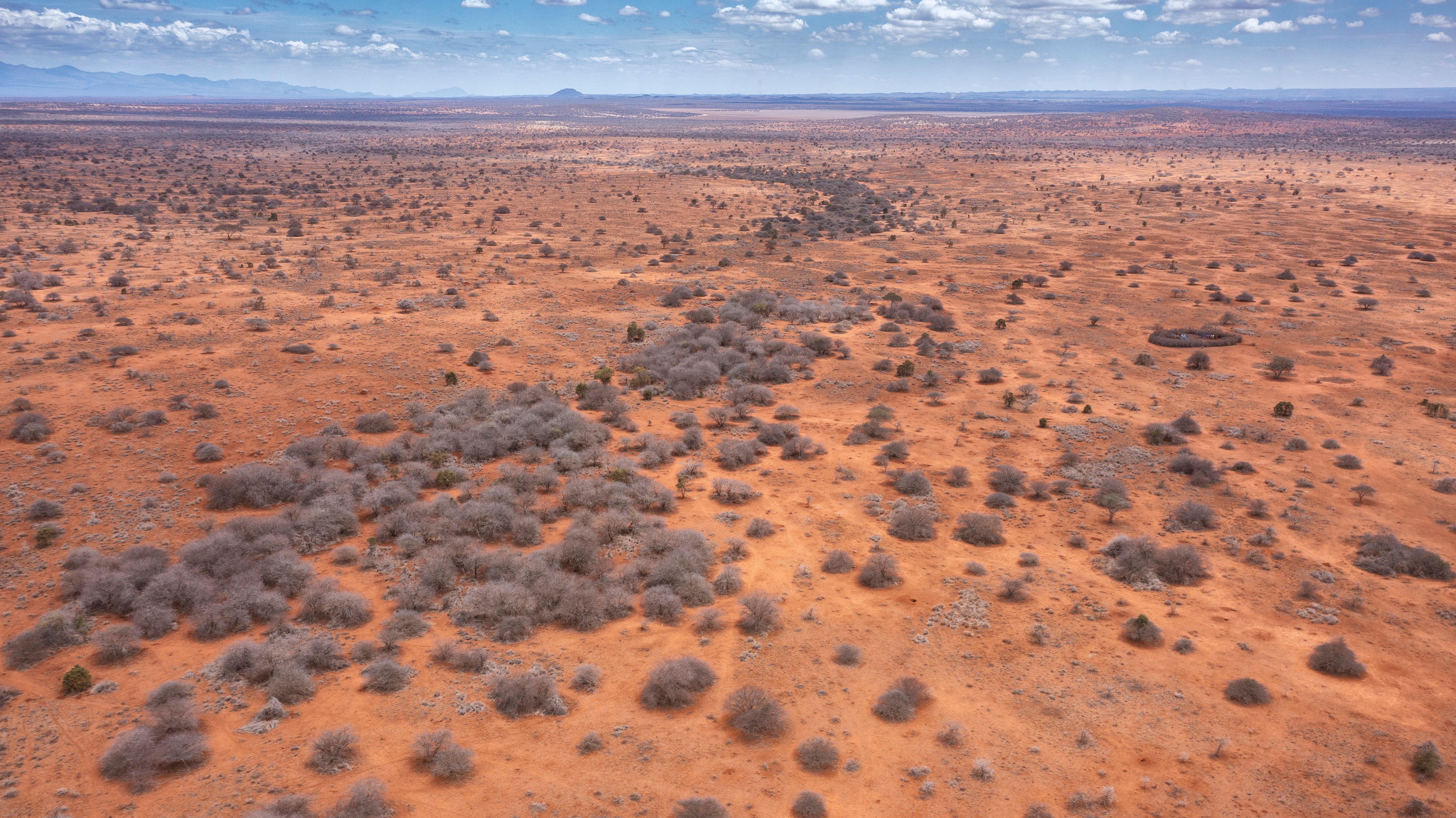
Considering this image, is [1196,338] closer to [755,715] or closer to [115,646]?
[755,715]

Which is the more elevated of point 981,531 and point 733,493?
point 733,493

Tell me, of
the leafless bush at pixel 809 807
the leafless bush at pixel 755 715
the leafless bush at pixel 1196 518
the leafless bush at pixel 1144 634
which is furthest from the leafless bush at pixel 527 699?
the leafless bush at pixel 1196 518

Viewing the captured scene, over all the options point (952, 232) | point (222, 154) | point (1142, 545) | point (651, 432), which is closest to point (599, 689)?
point (651, 432)

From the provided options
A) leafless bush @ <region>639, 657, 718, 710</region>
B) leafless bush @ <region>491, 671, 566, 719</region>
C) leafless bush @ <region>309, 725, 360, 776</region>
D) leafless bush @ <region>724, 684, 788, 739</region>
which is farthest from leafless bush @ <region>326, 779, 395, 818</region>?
leafless bush @ <region>724, 684, 788, 739</region>

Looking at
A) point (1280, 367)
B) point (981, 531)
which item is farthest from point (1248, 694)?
point (1280, 367)

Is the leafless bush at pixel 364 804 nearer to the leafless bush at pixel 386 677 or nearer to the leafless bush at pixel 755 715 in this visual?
the leafless bush at pixel 386 677

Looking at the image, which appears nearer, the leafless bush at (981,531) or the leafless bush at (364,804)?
the leafless bush at (364,804)

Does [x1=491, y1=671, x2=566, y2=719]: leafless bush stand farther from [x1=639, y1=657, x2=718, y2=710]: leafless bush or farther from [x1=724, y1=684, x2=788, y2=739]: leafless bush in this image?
[x1=724, y1=684, x2=788, y2=739]: leafless bush
